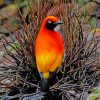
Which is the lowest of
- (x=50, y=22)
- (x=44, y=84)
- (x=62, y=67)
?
(x=44, y=84)

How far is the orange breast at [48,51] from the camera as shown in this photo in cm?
327

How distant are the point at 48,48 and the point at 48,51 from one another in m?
0.02

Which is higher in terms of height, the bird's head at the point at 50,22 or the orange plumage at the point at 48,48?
the bird's head at the point at 50,22

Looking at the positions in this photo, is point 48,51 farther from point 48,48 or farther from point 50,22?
point 50,22

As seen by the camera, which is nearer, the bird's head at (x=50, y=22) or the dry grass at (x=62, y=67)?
the bird's head at (x=50, y=22)

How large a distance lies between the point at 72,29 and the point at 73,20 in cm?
8

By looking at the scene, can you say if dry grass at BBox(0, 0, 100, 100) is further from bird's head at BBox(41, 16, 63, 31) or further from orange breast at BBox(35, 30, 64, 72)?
bird's head at BBox(41, 16, 63, 31)

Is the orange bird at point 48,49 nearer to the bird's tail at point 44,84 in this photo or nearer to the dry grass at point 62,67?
the bird's tail at point 44,84

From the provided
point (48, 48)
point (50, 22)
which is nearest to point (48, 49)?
point (48, 48)

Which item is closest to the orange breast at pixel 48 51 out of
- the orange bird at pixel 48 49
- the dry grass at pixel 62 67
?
the orange bird at pixel 48 49

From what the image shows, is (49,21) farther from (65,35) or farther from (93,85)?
(93,85)

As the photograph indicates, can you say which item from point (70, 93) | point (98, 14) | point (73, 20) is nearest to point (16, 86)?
point (70, 93)

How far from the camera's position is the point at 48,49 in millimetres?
3266

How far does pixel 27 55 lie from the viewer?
357 centimetres
